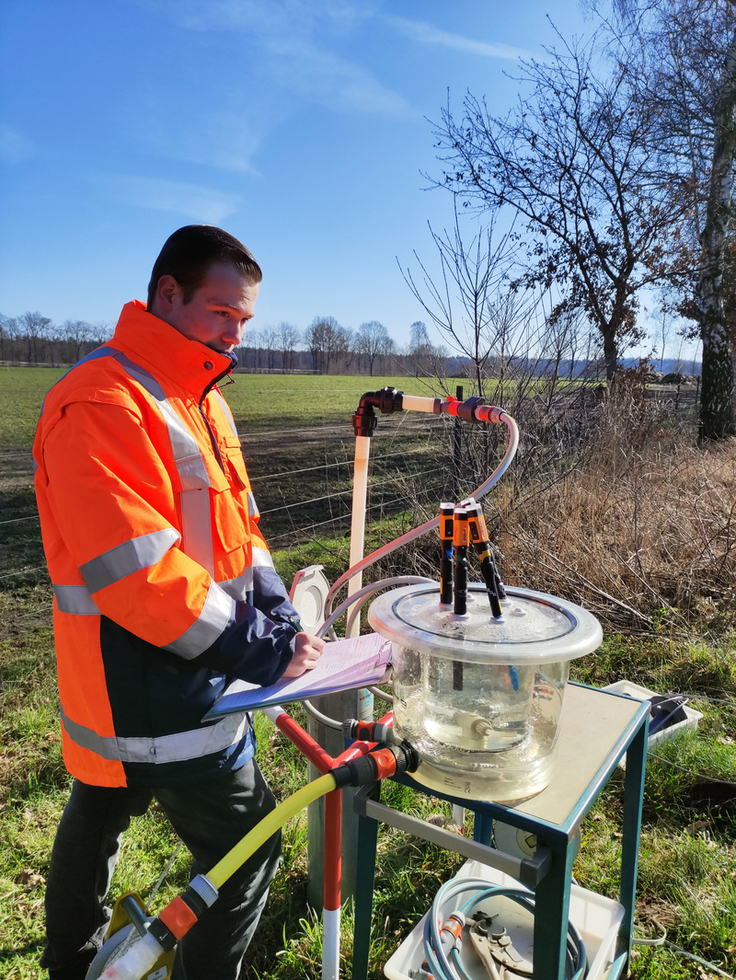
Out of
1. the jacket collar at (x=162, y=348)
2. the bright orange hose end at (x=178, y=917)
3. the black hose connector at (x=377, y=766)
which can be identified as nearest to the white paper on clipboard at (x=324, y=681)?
the black hose connector at (x=377, y=766)

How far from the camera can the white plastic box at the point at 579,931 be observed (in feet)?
5.66

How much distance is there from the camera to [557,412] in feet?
19.4

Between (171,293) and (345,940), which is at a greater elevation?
(171,293)

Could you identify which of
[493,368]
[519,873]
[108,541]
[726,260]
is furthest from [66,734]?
[726,260]

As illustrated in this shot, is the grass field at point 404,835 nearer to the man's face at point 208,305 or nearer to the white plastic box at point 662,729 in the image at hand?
the white plastic box at point 662,729

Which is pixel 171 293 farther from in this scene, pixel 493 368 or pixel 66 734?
pixel 493 368

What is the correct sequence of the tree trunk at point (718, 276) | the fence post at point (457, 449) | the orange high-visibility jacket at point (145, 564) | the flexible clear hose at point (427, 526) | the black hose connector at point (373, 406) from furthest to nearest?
1. the tree trunk at point (718, 276)
2. the fence post at point (457, 449)
3. the black hose connector at point (373, 406)
4. the flexible clear hose at point (427, 526)
5. the orange high-visibility jacket at point (145, 564)

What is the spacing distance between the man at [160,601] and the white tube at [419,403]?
0.58 metres

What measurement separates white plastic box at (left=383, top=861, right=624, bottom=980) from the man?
470 millimetres

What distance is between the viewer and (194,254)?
1.58m

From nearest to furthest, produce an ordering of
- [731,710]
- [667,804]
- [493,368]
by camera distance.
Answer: [667,804], [731,710], [493,368]

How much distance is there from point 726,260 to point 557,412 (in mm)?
7670

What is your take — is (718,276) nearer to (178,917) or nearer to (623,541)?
(623,541)

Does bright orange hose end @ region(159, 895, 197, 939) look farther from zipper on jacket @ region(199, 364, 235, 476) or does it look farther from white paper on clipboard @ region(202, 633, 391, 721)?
zipper on jacket @ region(199, 364, 235, 476)
